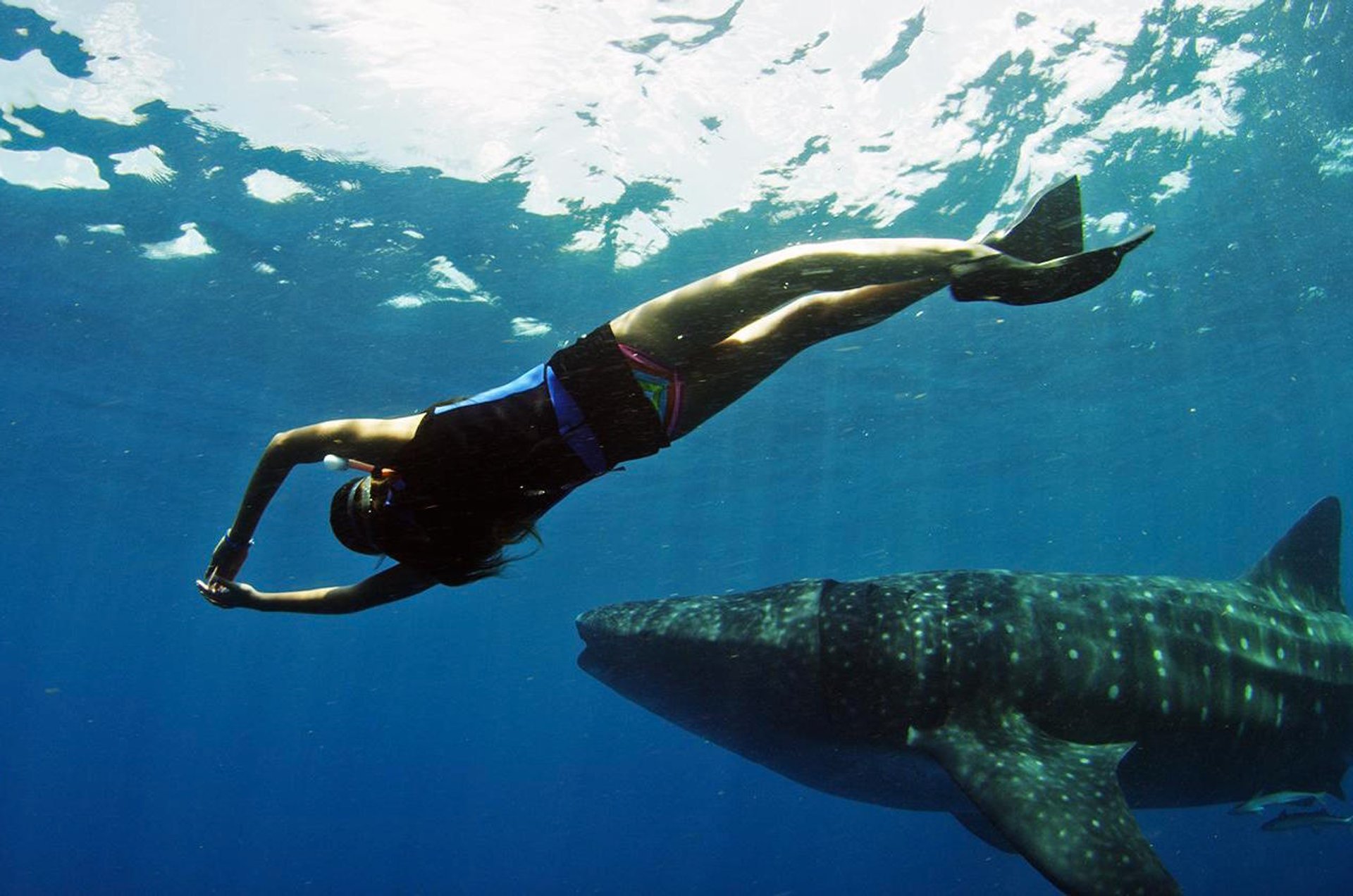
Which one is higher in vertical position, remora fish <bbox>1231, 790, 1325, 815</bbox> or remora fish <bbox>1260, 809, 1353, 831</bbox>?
remora fish <bbox>1231, 790, 1325, 815</bbox>

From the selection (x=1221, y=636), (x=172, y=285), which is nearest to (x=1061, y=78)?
(x=1221, y=636)

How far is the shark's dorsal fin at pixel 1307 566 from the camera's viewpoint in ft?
22.4

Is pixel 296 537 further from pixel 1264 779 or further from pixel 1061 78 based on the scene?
pixel 1264 779

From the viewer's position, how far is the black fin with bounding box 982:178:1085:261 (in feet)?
11.5

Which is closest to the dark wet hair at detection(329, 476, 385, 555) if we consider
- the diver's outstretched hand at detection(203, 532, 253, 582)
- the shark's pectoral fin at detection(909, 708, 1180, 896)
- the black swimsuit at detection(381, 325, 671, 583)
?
the black swimsuit at detection(381, 325, 671, 583)

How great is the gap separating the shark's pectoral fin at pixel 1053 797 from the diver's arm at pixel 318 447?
136 inches

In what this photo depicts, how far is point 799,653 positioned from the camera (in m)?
5.34

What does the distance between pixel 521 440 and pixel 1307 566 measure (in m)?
7.35

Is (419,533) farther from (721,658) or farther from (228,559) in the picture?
(721,658)

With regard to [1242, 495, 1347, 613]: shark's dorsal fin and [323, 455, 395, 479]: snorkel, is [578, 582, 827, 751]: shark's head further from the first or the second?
[1242, 495, 1347, 613]: shark's dorsal fin

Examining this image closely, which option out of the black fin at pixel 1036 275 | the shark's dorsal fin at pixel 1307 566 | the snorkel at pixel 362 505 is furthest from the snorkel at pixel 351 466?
the shark's dorsal fin at pixel 1307 566

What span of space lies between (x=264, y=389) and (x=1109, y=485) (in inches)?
2106

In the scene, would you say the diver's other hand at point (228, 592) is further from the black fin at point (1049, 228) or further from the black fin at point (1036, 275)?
the black fin at point (1049, 228)

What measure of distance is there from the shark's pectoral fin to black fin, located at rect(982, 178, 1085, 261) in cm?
→ 270
